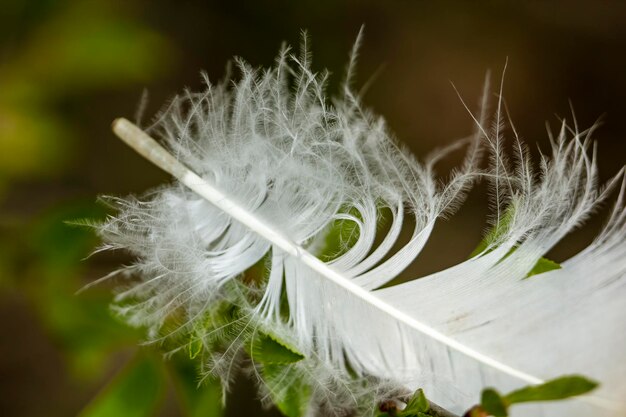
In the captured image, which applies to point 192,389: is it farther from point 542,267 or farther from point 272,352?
point 542,267

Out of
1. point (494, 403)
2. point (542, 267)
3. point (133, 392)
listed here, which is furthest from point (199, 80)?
point (494, 403)

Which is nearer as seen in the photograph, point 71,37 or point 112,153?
point 71,37

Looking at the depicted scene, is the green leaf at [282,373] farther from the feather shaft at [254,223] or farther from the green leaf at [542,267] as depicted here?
the green leaf at [542,267]

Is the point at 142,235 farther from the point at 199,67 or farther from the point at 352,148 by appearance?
the point at 199,67

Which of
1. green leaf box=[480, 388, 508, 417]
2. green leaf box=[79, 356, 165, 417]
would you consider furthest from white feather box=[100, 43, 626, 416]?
green leaf box=[79, 356, 165, 417]

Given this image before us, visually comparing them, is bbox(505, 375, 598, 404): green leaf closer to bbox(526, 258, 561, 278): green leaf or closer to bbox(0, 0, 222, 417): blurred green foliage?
bbox(526, 258, 561, 278): green leaf

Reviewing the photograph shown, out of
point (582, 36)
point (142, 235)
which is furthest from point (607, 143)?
point (142, 235)

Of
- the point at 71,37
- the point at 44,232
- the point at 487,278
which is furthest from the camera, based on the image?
the point at 71,37
